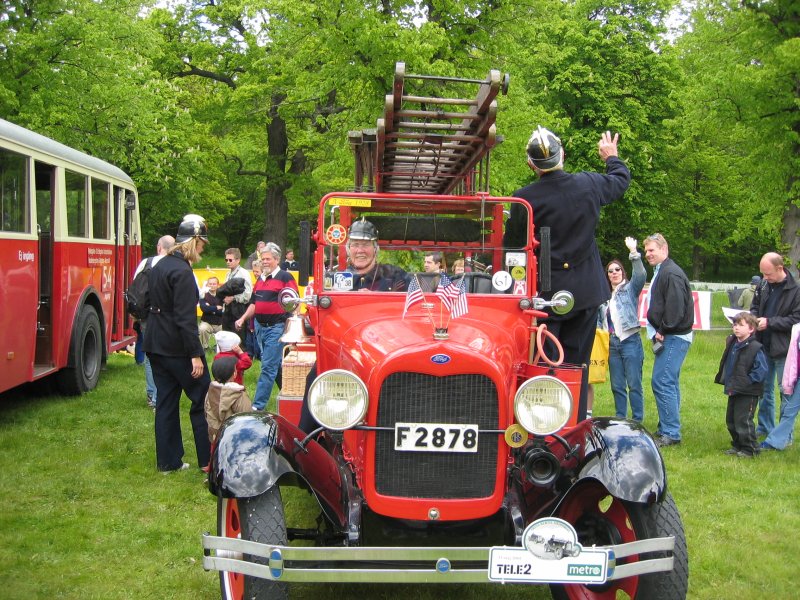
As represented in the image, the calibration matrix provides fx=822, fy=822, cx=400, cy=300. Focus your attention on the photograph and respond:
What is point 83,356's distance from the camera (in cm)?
1052

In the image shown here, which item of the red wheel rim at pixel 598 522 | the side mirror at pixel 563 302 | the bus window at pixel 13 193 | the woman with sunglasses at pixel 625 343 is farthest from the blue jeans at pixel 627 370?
the bus window at pixel 13 193

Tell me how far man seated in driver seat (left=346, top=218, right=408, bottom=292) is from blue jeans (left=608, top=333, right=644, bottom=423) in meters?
4.08

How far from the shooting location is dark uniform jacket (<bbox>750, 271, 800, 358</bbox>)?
799cm

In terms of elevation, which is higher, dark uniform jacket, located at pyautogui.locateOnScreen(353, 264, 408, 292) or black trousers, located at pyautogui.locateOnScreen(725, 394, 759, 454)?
dark uniform jacket, located at pyautogui.locateOnScreen(353, 264, 408, 292)

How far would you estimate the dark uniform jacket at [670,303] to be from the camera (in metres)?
7.79

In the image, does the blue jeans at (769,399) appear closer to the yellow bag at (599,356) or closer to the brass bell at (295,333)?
the yellow bag at (599,356)

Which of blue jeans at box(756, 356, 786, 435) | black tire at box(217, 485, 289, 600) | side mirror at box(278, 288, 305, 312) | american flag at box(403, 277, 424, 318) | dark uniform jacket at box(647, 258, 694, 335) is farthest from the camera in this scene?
blue jeans at box(756, 356, 786, 435)

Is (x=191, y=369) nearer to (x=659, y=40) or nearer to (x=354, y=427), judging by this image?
(x=354, y=427)

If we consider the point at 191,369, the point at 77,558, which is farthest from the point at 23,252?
the point at 77,558

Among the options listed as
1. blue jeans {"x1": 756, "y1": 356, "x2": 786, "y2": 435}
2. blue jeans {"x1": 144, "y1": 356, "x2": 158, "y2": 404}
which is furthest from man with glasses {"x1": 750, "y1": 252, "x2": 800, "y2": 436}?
blue jeans {"x1": 144, "y1": 356, "x2": 158, "y2": 404}

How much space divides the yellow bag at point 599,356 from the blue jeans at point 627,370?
0.34 feet

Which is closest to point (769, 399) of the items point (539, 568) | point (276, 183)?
point (539, 568)

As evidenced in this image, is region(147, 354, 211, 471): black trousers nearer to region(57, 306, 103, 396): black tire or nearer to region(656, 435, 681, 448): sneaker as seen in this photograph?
region(57, 306, 103, 396): black tire

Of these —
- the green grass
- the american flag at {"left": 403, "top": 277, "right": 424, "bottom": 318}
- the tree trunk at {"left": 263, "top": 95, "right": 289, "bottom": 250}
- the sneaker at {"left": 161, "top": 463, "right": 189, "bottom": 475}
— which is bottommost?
the green grass
